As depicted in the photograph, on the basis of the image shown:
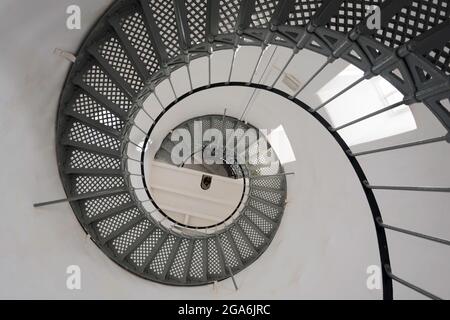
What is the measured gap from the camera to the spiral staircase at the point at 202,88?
1672mm

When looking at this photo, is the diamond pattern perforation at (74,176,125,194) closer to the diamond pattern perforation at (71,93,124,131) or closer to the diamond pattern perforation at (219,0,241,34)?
the diamond pattern perforation at (71,93,124,131)

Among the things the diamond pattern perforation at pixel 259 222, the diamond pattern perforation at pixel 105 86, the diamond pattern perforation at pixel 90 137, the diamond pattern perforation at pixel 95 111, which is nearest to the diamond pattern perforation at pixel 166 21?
the diamond pattern perforation at pixel 105 86

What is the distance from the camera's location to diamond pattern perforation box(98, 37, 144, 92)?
3.37 meters

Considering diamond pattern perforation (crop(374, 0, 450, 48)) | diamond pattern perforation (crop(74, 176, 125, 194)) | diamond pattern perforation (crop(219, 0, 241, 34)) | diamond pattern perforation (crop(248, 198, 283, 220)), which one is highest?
diamond pattern perforation (crop(219, 0, 241, 34))

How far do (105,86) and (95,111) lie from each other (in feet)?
0.98

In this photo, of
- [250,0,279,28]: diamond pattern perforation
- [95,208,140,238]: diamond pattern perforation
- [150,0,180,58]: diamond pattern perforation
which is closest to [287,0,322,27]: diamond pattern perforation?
[250,0,279,28]: diamond pattern perforation

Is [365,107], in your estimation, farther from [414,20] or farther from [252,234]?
[414,20]

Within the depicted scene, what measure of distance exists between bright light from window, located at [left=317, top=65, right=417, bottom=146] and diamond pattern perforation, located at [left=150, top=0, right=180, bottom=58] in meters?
2.11

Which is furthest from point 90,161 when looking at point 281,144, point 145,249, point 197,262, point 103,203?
point 281,144

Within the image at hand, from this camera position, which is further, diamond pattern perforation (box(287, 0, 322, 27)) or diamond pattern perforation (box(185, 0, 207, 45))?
diamond pattern perforation (box(185, 0, 207, 45))

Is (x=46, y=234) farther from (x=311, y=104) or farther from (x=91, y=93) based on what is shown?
(x=311, y=104)

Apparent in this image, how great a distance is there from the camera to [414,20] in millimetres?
1658

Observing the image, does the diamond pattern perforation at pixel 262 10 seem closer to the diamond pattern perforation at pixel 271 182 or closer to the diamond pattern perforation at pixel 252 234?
the diamond pattern perforation at pixel 271 182
